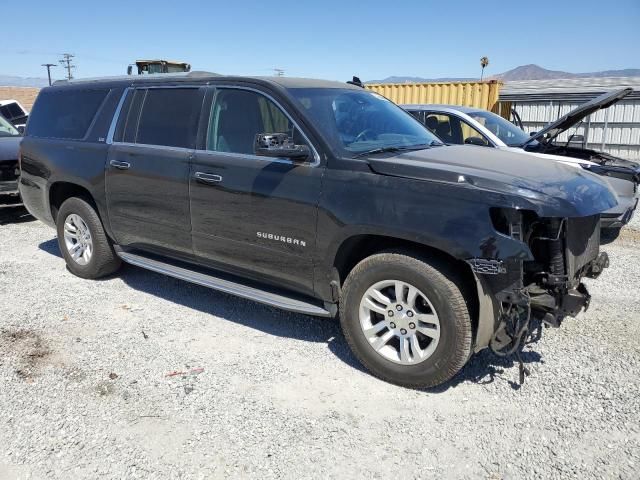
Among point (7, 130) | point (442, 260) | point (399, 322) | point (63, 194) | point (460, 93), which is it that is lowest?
point (399, 322)

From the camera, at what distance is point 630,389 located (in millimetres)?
3389

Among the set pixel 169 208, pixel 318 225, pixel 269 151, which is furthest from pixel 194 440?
pixel 169 208

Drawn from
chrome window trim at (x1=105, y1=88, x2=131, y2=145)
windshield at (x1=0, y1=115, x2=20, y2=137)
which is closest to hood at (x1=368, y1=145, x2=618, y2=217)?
chrome window trim at (x1=105, y1=88, x2=131, y2=145)

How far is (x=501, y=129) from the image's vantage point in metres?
8.10

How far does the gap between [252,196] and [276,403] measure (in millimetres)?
1479

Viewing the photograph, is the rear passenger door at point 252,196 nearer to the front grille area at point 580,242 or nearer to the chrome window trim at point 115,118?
the chrome window trim at point 115,118

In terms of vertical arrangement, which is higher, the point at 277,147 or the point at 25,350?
the point at 277,147

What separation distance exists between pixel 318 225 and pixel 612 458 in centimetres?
214

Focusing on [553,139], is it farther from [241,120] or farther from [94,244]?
[94,244]

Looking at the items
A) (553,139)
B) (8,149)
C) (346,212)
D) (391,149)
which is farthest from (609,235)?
(8,149)

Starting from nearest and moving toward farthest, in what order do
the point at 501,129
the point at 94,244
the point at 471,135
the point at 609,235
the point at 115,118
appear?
the point at 115,118
the point at 94,244
the point at 609,235
the point at 471,135
the point at 501,129

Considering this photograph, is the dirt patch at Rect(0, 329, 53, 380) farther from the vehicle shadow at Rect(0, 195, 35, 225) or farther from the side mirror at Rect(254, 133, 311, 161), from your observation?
the vehicle shadow at Rect(0, 195, 35, 225)

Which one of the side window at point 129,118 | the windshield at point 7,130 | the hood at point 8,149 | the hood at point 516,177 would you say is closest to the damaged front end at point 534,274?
the hood at point 516,177

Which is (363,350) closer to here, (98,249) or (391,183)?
(391,183)
